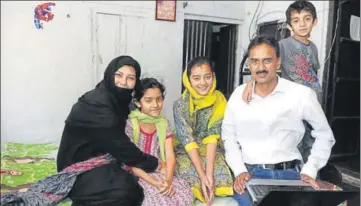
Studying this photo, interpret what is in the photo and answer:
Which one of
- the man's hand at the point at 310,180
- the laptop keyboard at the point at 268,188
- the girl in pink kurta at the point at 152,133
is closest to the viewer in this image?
the laptop keyboard at the point at 268,188

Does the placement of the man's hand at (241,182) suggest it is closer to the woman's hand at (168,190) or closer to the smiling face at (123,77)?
the woman's hand at (168,190)

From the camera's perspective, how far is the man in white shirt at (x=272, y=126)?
1.78 meters

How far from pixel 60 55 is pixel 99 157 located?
2639 millimetres

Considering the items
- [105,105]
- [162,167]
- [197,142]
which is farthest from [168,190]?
[105,105]

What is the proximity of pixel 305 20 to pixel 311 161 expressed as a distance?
2.98 ft

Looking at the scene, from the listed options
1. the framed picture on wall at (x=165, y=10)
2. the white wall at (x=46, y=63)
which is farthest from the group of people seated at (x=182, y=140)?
the framed picture on wall at (x=165, y=10)

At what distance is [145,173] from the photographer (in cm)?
183

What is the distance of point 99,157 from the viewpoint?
1.85 metres

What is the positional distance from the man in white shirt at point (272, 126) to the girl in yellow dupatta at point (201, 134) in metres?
0.10

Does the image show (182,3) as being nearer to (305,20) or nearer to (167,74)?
(167,74)

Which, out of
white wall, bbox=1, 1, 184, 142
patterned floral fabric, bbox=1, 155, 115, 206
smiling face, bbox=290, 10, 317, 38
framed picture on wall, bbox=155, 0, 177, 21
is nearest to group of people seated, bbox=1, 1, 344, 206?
patterned floral fabric, bbox=1, 155, 115, 206

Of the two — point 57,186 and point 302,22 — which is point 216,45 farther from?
point 57,186

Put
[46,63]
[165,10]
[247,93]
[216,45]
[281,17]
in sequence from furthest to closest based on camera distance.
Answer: [216,45]
[165,10]
[281,17]
[46,63]
[247,93]

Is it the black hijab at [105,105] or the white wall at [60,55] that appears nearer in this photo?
the black hijab at [105,105]
